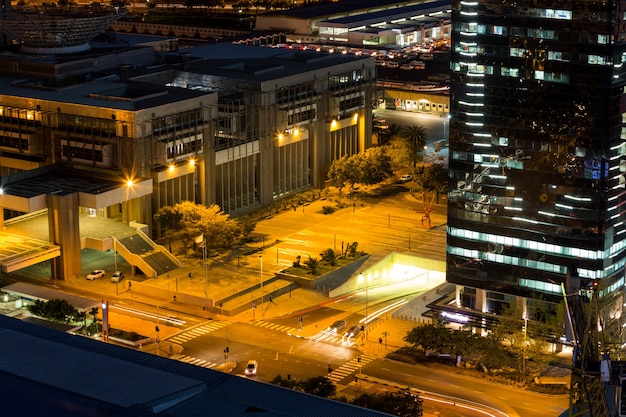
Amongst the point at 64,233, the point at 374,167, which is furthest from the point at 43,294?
the point at 374,167

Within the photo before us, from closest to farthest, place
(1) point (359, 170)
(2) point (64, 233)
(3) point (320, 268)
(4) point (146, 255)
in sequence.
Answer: (2) point (64, 233) < (4) point (146, 255) < (3) point (320, 268) < (1) point (359, 170)

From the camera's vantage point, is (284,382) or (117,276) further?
(117,276)

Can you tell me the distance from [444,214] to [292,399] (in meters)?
86.8

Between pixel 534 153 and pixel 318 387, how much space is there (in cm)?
3352

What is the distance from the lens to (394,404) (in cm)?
10488

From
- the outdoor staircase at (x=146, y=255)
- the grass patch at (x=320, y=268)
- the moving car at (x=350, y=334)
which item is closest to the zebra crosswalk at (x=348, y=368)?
the moving car at (x=350, y=334)

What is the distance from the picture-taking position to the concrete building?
150 m

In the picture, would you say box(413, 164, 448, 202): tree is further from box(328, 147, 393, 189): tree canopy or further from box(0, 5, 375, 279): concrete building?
box(0, 5, 375, 279): concrete building

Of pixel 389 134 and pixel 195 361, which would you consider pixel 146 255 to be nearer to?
pixel 195 361

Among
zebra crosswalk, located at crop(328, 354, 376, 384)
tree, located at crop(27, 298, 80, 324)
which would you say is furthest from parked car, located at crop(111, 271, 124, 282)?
zebra crosswalk, located at crop(328, 354, 376, 384)

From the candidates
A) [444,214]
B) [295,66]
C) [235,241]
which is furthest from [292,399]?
[295,66]

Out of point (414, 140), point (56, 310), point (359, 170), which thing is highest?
point (414, 140)

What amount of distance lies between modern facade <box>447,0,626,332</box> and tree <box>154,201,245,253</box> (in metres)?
28.2

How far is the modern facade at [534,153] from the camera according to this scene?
123 meters
